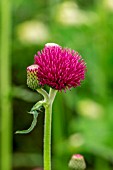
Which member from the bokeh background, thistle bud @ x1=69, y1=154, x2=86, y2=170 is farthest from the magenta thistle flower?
the bokeh background

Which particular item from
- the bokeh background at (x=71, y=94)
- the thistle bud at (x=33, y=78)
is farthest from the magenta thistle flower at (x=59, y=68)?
the bokeh background at (x=71, y=94)

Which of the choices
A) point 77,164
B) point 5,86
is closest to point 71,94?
point 5,86

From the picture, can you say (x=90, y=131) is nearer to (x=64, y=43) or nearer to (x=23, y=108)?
(x=64, y=43)

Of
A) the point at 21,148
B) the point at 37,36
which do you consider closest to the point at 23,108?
the point at 21,148

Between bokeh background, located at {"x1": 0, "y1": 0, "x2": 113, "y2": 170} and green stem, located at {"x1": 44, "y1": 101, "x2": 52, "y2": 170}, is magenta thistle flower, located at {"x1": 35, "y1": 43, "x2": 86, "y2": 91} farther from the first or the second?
bokeh background, located at {"x1": 0, "y1": 0, "x2": 113, "y2": 170}

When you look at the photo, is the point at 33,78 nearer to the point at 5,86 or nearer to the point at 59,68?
the point at 59,68

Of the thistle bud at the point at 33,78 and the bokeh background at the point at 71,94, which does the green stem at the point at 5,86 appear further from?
the thistle bud at the point at 33,78
